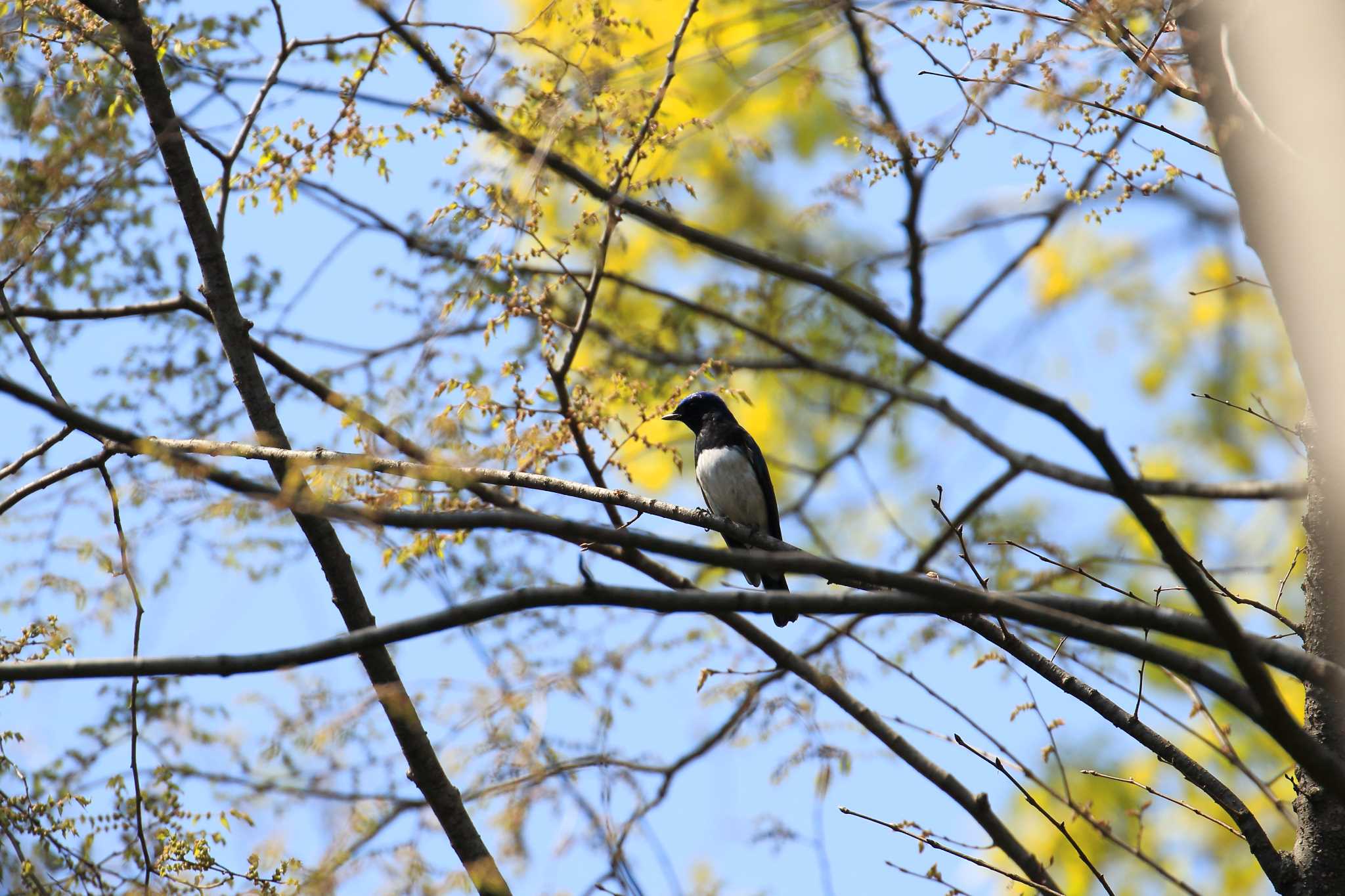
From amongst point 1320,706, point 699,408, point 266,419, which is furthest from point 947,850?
point 699,408

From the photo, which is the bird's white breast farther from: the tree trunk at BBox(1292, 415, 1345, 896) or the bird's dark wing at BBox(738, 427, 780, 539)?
the tree trunk at BBox(1292, 415, 1345, 896)

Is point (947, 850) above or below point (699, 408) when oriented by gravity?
below

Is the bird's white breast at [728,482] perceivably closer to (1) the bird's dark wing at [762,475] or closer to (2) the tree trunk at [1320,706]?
(1) the bird's dark wing at [762,475]

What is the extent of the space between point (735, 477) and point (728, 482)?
0.05 m

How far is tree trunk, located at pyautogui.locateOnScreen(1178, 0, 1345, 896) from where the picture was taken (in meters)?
2.21

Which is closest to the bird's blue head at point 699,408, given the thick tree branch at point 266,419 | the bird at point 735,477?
the bird at point 735,477

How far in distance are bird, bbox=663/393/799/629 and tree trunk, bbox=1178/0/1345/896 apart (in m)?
3.63

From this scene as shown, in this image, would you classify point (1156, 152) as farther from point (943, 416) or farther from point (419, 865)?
point (419, 865)

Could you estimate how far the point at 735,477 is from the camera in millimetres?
6629

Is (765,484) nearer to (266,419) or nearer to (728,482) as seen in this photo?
(728,482)

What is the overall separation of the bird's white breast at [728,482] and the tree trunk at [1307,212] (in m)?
3.79

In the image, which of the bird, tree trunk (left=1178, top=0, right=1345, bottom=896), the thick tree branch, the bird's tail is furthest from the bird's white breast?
tree trunk (left=1178, top=0, right=1345, bottom=896)

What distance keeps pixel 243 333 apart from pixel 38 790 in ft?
6.02

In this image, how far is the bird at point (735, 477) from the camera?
6621 mm
